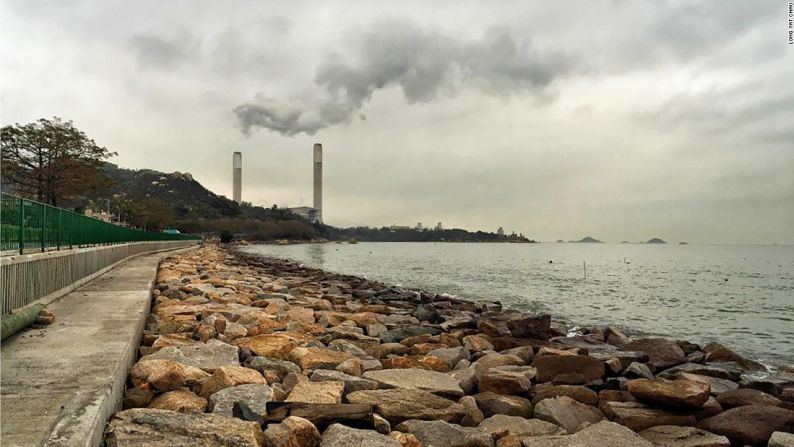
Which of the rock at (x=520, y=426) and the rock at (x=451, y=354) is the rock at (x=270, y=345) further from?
the rock at (x=520, y=426)

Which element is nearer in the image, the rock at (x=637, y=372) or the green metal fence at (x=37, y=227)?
the green metal fence at (x=37, y=227)

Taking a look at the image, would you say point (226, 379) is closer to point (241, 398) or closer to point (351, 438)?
point (241, 398)

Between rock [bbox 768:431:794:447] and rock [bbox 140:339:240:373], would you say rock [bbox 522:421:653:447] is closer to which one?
rock [bbox 768:431:794:447]

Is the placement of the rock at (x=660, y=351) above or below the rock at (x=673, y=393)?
below

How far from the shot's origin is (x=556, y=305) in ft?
72.1

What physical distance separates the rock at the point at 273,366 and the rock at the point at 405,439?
2.12m

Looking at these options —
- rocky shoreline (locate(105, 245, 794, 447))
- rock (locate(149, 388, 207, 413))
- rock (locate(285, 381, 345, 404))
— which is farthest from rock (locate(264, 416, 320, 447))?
rock (locate(149, 388, 207, 413))

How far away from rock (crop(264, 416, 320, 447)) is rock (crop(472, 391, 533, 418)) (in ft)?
7.26

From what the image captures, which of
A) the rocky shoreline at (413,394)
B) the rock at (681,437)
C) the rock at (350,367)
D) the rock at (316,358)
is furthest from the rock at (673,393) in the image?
the rock at (316,358)

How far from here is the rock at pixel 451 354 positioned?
778 centimetres

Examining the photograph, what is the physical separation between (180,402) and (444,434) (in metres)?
2.28

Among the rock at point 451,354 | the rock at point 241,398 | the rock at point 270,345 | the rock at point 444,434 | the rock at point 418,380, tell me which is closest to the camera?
the rock at point 444,434

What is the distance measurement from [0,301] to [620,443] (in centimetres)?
617

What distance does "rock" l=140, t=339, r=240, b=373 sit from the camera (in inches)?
233
